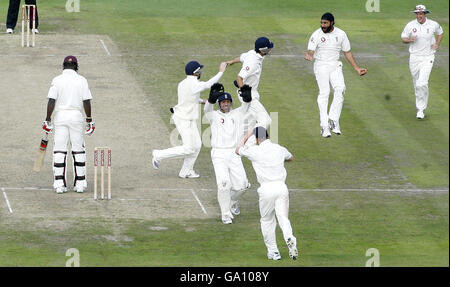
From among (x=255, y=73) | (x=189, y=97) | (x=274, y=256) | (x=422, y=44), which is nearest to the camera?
(x=274, y=256)

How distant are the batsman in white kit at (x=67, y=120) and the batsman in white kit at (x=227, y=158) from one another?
2.35 metres

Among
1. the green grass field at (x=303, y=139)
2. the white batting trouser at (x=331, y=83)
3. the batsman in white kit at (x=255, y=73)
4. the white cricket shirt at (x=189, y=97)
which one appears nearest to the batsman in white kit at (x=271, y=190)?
the green grass field at (x=303, y=139)

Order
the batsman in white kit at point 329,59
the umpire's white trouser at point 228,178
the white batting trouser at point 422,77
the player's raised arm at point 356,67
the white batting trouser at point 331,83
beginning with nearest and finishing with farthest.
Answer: the umpire's white trouser at point 228,178
the player's raised arm at point 356,67
the batsman in white kit at point 329,59
the white batting trouser at point 331,83
the white batting trouser at point 422,77

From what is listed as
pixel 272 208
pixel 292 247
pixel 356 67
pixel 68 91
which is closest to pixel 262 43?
pixel 356 67

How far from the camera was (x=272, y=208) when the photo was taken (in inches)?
715

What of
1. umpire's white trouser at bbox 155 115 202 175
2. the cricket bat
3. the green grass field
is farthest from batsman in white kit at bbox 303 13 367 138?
the cricket bat

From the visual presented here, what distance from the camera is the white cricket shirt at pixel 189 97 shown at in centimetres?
2198

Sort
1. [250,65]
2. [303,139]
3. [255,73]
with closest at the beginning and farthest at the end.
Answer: [250,65] → [255,73] → [303,139]

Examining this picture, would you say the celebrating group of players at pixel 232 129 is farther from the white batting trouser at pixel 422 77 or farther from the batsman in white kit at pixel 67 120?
the white batting trouser at pixel 422 77

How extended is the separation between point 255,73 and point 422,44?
189 inches

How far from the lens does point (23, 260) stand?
17.9m

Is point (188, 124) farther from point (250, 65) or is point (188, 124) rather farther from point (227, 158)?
point (227, 158)

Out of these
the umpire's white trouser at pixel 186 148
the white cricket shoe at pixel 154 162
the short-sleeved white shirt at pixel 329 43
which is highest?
the short-sleeved white shirt at pixel 329 43

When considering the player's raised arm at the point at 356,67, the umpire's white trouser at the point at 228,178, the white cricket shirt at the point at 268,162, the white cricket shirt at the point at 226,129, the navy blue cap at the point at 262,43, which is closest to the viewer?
the white cricket shirt at the point at 268,162
